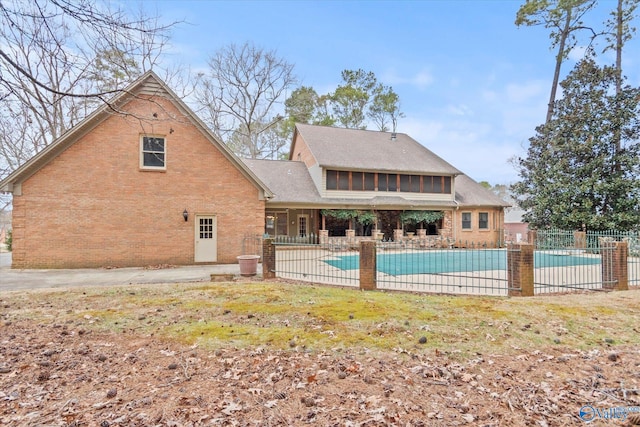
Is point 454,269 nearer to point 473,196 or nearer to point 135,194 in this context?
point 135,194

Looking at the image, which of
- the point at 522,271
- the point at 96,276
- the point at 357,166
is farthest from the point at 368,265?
the point at 357,166

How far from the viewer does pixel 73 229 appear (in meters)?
12.6

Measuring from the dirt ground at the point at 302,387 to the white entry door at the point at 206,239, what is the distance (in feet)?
30.8

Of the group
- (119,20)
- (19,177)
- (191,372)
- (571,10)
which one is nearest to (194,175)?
(19,177)

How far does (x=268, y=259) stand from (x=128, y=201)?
7.15 metres

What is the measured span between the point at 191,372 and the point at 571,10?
32.9m

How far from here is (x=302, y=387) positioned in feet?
11.2

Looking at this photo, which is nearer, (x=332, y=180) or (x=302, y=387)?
(x=302, y=387)

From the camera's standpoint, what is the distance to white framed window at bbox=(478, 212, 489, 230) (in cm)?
2417

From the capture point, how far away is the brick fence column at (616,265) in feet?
27.9

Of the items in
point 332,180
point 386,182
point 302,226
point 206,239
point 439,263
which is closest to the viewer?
point 206,239

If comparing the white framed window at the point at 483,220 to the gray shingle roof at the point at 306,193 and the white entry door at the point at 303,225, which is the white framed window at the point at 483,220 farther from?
the white entry door at the point at 303,225

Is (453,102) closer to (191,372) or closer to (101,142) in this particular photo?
(101,142)

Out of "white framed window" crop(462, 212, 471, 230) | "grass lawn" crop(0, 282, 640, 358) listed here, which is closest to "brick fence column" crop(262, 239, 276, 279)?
"grass lawn" crop(0, 282, 640, 358)
